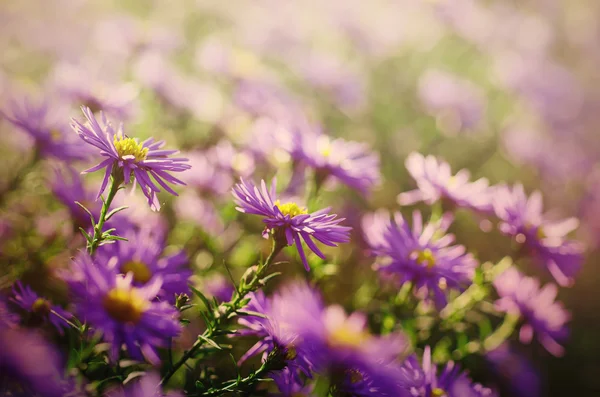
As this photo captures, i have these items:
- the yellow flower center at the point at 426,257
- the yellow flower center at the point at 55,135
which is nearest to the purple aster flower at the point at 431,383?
the yellow flower center at the point at 426,257

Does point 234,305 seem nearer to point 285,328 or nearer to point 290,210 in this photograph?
point 285,328

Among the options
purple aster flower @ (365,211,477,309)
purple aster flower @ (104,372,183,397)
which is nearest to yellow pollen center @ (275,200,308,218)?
purple aster flower @ (365,211,477,309)

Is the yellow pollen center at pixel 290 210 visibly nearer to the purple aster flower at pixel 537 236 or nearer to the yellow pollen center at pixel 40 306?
the yellow pollen center at pixel 40 306

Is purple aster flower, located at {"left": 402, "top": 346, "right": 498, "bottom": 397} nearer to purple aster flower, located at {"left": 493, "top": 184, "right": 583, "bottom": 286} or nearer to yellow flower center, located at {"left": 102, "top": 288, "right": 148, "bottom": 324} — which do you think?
purple aster flower, located at {"left": 493, "top": 184, "right": 583, "bottom": 286}

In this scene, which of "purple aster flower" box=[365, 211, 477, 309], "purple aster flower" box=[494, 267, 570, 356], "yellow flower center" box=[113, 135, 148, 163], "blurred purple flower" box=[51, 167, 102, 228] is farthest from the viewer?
"purple aster flower" box=[494, 267, 570, 356]

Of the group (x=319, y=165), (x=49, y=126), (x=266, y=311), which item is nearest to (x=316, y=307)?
(x=266, y=311)

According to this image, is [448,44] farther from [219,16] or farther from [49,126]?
[49,126]
